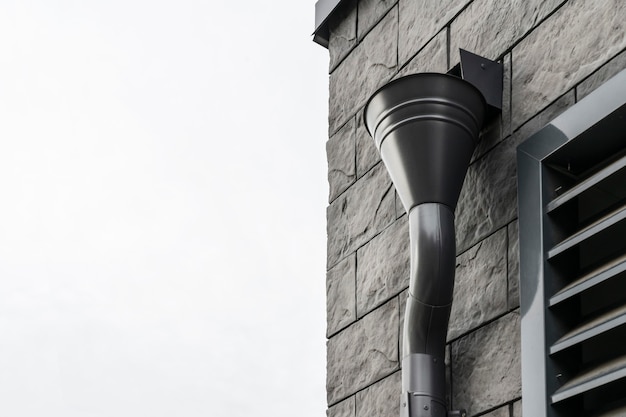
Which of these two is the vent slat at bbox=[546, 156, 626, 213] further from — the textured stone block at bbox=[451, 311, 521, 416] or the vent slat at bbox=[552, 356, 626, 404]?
the vent slat at bbox=[552, 356, 626, 404]

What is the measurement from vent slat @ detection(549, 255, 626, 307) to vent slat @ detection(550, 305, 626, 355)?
0.07 meters

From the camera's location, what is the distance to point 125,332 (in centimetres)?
1293

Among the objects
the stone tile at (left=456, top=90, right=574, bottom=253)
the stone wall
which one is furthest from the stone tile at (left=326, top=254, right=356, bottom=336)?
the stone tile at (left=456, top=90, right=574, bottom=253)

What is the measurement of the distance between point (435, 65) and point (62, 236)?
9.97 m

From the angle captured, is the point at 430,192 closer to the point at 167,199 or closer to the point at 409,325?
the point at 409,325

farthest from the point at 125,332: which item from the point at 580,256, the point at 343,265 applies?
the point at 580,256

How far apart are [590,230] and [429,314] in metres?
0.50

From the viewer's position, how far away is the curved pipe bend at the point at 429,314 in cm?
296

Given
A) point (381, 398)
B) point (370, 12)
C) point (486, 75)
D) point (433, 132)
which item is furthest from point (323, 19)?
point (381, 398)

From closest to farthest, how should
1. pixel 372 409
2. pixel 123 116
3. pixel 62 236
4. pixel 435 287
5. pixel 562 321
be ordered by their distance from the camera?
pixel 562 321, pixel 435 287, pixel 372 409, pixel 123 116, pixel 62 236

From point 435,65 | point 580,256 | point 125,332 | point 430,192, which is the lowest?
point 580,256

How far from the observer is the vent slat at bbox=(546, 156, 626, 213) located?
8.75 feet

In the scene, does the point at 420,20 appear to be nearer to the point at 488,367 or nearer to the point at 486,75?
the point at 486,75

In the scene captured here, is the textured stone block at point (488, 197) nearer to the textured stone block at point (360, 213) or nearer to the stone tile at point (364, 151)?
the textured stone block at point (360, 213)
